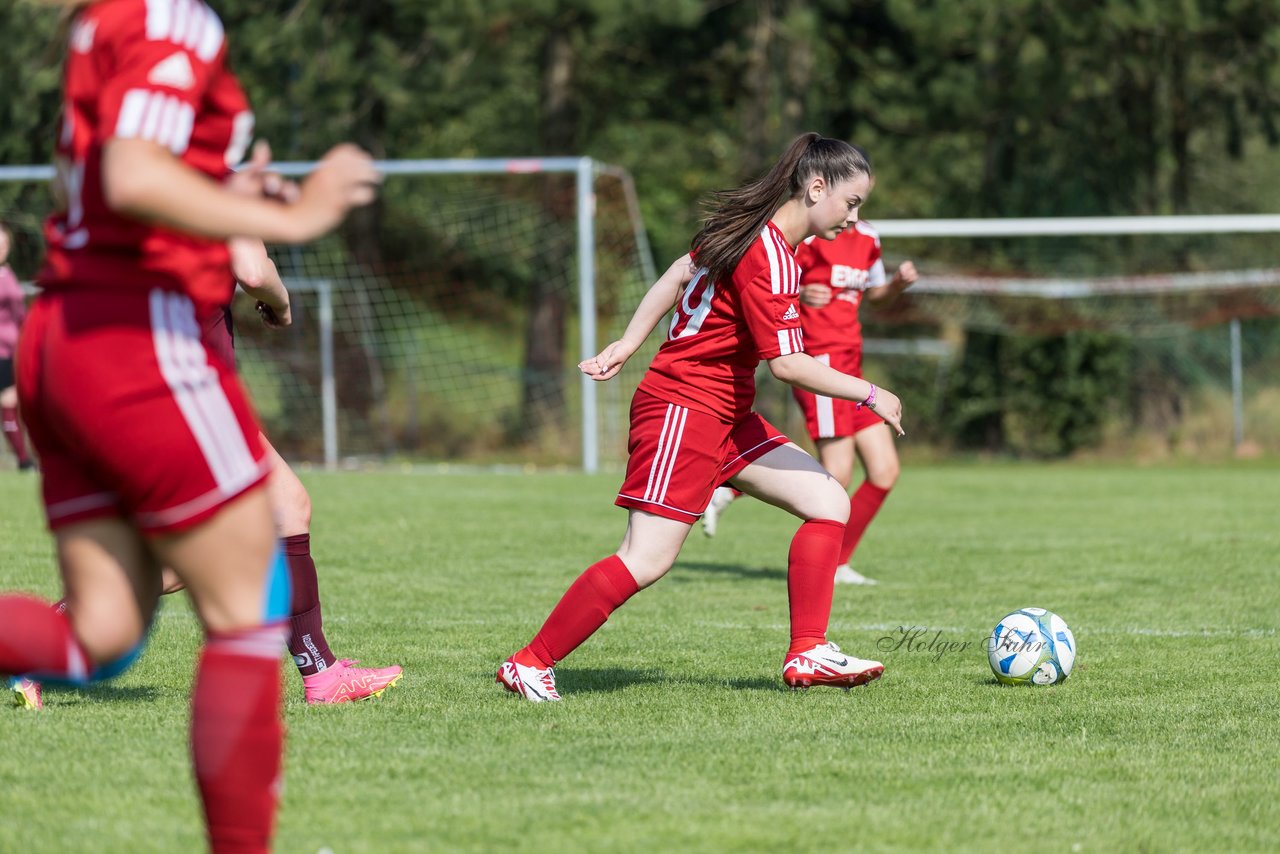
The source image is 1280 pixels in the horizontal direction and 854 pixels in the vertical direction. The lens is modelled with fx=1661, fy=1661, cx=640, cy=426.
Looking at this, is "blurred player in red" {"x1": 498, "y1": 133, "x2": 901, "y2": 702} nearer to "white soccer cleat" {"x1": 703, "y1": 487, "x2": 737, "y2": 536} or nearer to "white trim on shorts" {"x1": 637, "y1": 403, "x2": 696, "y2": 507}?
"white trim on shorts" {"x1": 637, "y1": 403, "x2": 696, "y2": 507}

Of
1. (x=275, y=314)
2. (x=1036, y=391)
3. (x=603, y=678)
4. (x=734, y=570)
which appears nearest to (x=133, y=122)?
(x=275, y=314)

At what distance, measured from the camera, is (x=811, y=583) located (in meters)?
5.41

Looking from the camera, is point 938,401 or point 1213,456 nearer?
point 1213,456

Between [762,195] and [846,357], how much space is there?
3.60 m

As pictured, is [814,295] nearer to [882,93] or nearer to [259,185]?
[259,185]

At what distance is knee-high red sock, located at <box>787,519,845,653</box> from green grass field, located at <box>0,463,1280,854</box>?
0.23m

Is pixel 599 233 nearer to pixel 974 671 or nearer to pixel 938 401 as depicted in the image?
pixel 938 401

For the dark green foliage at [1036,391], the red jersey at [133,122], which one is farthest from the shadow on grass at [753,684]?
the dark green foliage at [1036,391]

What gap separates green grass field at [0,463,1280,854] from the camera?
3678 millimetres

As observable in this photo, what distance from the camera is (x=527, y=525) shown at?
11438 mm

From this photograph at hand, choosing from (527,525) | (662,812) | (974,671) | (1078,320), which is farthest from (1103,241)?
(662,812)

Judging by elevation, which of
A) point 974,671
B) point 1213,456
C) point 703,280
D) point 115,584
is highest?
point 703,280

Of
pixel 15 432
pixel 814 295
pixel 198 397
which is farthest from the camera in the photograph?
pixel 15 432

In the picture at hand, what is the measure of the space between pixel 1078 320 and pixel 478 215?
726cm
